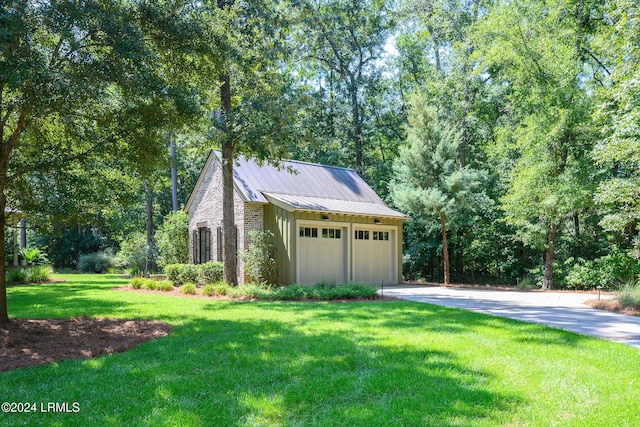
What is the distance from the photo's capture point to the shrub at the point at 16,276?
663 inches

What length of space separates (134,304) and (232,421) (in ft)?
26.0

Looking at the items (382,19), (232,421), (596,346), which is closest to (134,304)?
(232,421)

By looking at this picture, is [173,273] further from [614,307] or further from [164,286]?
[614,307]

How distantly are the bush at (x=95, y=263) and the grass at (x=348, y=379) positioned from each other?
22.4m

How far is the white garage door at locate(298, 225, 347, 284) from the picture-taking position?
1473 centimetres

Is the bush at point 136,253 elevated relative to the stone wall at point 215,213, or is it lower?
lower

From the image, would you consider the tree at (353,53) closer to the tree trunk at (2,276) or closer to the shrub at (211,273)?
the shrub at (211,273)

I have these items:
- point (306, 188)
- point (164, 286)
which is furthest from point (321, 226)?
point (164, 286)

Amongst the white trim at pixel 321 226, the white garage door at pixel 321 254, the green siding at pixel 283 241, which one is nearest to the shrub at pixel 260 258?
the green siding at pixel 283 241

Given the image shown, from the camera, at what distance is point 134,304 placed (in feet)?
34.7

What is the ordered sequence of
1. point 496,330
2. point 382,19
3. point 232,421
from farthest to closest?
point 382,19 → point 496,330 → point 232,421

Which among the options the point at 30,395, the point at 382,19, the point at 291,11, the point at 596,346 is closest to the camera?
the point at 30,395

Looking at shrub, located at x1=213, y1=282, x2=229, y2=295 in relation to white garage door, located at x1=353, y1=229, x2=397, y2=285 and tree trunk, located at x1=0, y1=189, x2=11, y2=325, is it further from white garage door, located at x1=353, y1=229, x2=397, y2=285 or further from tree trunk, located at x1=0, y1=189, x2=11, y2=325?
tree trunk, located at x1=0, y1=189, x2=11, y2=325

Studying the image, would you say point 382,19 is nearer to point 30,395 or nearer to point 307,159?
point 307,159
